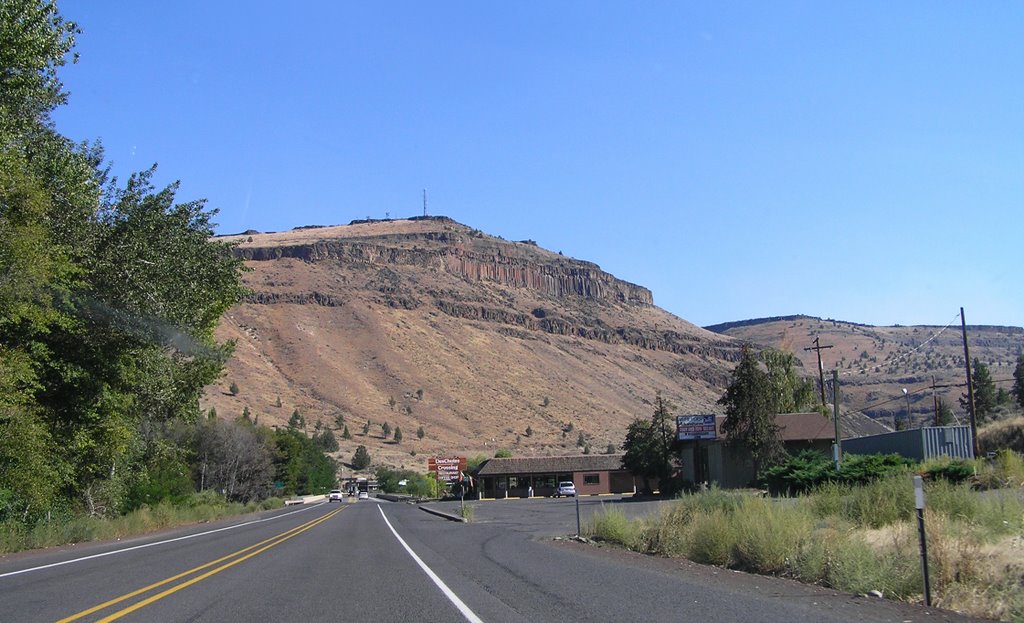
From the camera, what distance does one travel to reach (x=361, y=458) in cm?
12962

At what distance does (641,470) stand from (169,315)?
2312 inches

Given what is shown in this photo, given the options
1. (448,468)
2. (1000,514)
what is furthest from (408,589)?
(448,468)

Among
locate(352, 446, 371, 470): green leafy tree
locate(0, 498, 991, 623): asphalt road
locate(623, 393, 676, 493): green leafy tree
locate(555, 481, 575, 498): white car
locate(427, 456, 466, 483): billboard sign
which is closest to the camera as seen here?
locate(0, 498, 991, 623): asphalt road

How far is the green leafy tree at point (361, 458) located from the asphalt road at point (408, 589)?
10759 cm

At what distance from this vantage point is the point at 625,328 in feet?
628

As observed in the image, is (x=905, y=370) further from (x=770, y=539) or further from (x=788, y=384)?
(x=770, y=539)

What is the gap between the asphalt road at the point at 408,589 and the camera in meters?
10.1

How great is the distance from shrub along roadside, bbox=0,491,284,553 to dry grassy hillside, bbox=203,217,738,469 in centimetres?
6150

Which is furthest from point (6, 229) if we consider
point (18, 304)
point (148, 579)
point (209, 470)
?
point (209, 470)

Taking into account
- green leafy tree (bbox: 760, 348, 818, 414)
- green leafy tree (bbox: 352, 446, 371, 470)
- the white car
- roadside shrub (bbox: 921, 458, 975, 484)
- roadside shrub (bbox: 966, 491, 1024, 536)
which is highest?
green leafy tree (bbox: 760, 348, 818, 414)

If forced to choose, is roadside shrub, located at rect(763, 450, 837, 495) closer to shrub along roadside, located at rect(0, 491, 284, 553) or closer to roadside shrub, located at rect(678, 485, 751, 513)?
roadside shrub, located at rect(678, 485, 751, 513)

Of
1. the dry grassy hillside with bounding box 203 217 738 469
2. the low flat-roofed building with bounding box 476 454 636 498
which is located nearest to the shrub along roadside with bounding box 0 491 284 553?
the low flat-roofed building with bounding box 476 454 636 498

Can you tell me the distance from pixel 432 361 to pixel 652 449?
70.4 m

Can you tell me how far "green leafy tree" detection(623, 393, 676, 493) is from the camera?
7338 cm
